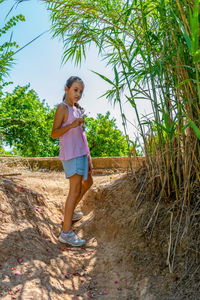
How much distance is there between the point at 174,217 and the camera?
7.09 ft

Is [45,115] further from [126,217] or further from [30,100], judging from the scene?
[126,217]

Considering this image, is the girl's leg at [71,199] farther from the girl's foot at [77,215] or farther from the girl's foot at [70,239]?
the girl's foot at [77,215]

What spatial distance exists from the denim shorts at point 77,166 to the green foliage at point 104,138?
17.6 feet

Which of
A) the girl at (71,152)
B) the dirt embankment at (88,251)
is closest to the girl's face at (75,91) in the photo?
the girl at (71,152)

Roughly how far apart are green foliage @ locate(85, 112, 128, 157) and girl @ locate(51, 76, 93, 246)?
534 cm

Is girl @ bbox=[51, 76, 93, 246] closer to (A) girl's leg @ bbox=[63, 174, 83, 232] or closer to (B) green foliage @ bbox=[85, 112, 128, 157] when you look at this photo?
(A) girl's leg @ bbox=[63, 174, 83, 232]

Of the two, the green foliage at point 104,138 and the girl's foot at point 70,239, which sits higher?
the green foliage at point 104,138

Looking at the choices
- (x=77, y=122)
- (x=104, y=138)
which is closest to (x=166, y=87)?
(x=77, y=122)

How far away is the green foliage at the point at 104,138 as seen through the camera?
7.86 metres

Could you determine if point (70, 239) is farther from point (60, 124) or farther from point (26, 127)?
point (26, 127)

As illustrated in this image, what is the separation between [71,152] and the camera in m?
2.39

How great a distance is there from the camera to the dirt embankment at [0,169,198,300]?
1.81 m

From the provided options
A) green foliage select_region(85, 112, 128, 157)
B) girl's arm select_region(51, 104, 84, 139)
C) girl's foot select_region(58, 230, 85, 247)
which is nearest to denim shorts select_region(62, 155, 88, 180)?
girl's arm select_region(51, 104, 84, 139)

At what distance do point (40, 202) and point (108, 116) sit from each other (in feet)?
18.6
